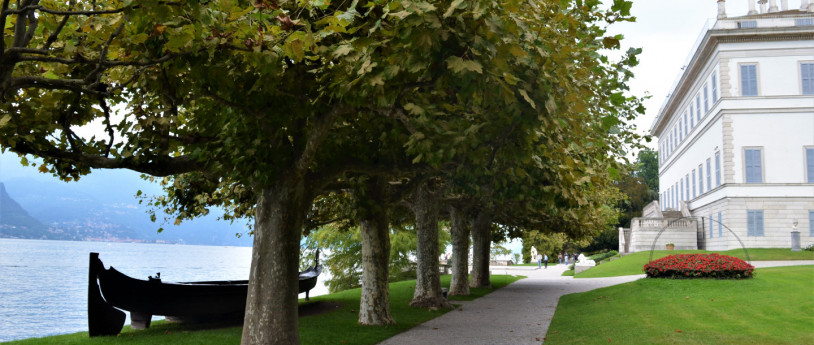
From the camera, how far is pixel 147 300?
1477 centimetres

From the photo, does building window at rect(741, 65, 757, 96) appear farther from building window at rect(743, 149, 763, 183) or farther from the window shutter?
the window shutter

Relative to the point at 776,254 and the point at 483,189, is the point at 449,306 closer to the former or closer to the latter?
the point at 483,189

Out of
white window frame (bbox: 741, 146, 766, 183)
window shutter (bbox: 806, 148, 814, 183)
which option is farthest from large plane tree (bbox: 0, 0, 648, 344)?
window shutter (bbox: 806, 148, 814, 183)

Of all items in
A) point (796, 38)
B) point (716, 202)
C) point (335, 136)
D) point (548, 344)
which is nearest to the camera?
point (335, 136)

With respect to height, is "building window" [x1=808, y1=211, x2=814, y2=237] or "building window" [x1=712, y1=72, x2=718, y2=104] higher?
"building window" [x1=712, y1=72, x2=718, y2=104]

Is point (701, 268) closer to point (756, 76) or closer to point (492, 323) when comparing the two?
point (492, 323)

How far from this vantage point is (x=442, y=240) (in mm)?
39062

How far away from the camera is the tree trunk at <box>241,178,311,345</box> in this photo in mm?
9797

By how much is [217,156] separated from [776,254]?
122 ft

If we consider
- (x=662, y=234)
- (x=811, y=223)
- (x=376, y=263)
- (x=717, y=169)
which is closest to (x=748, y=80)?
(x=717, y=169)

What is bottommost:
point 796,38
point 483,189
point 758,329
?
point 758,329

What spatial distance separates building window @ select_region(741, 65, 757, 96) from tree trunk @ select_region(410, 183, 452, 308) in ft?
115

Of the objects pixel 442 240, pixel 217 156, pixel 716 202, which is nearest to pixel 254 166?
pixel 217 156

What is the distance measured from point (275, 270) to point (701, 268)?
57.6 feet
